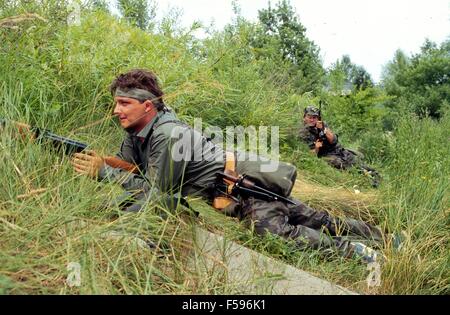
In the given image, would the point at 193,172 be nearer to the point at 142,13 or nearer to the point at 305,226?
the point at 305,226

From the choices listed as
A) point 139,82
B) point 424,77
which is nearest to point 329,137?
point 139,82

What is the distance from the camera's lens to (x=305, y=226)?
12.3ft

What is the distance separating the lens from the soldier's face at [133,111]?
11.3ft

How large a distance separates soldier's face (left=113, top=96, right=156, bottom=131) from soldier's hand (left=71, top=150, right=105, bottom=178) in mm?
335

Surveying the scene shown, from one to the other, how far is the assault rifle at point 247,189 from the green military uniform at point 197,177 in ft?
0.15

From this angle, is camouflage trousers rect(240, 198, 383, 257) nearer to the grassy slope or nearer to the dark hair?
the grassy slope

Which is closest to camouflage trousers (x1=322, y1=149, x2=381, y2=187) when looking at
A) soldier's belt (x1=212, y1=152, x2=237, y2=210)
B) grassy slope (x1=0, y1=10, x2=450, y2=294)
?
grassy slope (x1=0, y1=10, x2=450, y2=294)

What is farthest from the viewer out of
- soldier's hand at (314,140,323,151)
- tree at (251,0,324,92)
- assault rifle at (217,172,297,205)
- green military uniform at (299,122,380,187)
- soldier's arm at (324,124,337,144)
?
tree at (251,0,324,92)

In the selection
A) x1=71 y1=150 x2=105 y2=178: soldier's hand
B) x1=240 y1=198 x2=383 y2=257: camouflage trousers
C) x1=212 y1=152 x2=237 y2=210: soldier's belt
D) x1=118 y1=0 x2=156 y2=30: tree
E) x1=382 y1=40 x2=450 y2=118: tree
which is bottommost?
x1=240 y1=198 x2=383 y2=257: camouflage trousers

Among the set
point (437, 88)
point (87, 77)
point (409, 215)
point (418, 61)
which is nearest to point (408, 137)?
point (409, 215)

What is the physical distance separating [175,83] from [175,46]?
1110 mm

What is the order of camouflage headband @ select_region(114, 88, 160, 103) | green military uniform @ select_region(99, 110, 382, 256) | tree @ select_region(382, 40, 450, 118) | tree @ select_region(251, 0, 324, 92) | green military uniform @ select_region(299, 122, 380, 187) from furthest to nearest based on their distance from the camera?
tree @ select_region(382, 40, 450, 118), tree @ select_region(251, 0, 324, 92), green military uniform @ select_region(299, 122, 380, 187), camouflage headband @ select_region(114, 88, 160, 103), green military uniform @ select_region(99, 110, 382, 256)

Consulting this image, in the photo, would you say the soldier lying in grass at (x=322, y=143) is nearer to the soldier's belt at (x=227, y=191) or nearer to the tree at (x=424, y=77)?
the soldier's belt at (x=227, y=191)

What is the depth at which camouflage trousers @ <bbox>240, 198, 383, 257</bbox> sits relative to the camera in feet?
11.4
